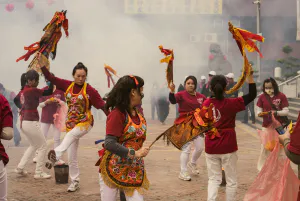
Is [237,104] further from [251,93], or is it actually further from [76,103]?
[76,103]

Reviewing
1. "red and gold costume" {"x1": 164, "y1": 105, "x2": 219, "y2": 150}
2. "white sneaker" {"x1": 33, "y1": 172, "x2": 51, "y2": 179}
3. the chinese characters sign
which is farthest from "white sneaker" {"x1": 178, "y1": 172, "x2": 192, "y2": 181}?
the chinese characters sign

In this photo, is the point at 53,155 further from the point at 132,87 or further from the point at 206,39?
the point at 206,39

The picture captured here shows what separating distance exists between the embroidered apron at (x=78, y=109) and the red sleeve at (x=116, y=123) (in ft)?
8.28

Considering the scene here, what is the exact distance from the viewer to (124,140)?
3869 millimetres

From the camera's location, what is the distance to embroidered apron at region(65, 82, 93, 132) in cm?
628

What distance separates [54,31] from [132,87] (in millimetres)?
2939

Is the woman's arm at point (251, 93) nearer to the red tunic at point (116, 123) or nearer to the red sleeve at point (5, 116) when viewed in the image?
the red tunic at point (116, 123)

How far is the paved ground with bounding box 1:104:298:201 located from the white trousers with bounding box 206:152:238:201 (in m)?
0.98

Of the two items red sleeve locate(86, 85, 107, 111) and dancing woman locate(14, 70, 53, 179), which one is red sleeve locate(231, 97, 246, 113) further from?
dancing woman locate(14, 70, 53, 179)

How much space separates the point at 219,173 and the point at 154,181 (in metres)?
2.17

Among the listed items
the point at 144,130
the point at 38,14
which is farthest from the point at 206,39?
the point at 144,130

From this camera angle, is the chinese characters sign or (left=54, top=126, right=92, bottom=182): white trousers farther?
the chinese characters sign

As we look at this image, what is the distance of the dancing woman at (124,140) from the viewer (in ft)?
12.5

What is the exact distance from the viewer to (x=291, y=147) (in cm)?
A: 298
